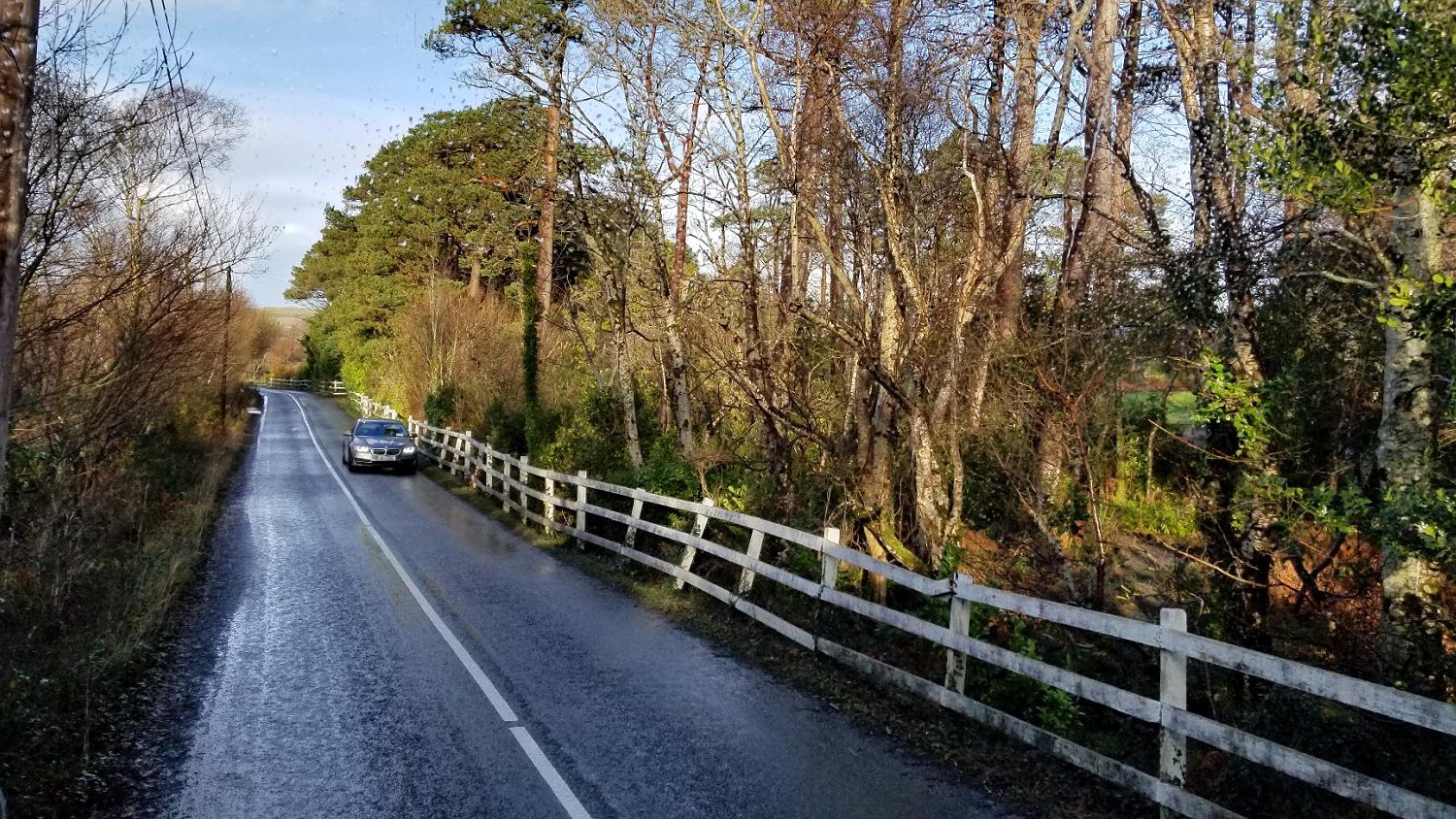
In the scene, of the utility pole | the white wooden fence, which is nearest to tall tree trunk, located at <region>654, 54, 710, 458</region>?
A: the utility pole

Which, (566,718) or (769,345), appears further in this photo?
(769,345)

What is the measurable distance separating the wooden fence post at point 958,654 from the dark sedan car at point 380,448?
2395 centimetres

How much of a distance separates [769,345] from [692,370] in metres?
5.13

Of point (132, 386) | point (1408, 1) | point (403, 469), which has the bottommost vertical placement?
point (403, 469)

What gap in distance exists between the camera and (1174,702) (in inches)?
197

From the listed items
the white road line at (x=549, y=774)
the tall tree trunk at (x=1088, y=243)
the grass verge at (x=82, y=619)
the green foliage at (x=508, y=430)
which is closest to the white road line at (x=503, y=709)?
the white road line at (x=549, y=774)

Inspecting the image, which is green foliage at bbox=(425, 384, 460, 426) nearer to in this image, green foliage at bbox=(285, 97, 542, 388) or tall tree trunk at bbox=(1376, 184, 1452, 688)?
green foliage at bbox=(285, 97, 542, 388)

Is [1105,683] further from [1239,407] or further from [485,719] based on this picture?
[485,719]

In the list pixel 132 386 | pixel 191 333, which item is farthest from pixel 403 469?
pixel 132 386

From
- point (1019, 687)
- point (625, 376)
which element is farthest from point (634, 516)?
point (1019, 687)

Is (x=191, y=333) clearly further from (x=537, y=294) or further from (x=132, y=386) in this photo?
(x=537, y=294)

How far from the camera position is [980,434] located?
9734mm

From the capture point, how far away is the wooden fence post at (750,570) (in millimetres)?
10047

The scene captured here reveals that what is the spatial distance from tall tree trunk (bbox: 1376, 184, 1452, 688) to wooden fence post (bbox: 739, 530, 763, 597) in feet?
17.9
